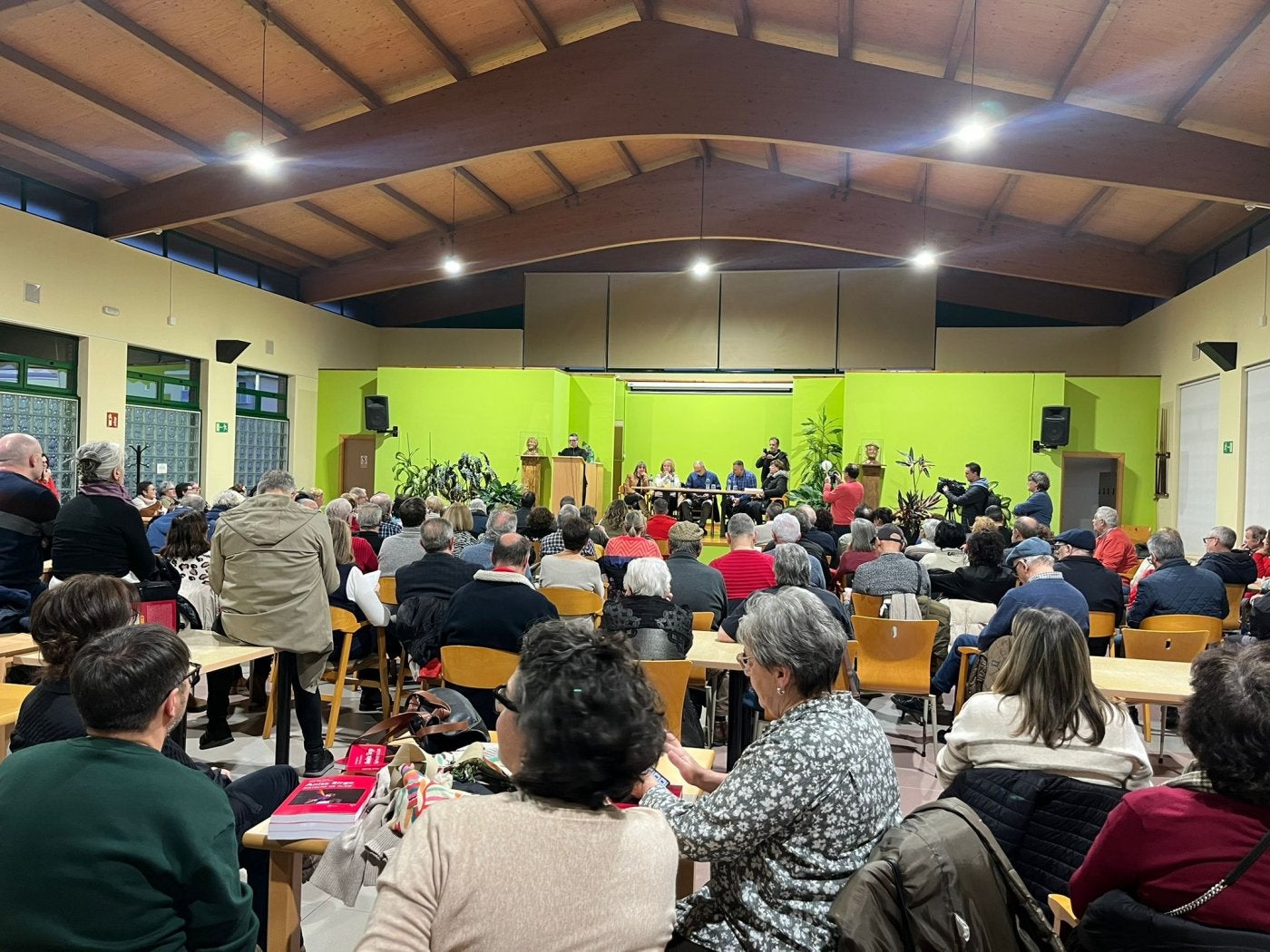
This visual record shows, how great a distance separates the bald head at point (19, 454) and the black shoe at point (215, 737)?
149 centimetres

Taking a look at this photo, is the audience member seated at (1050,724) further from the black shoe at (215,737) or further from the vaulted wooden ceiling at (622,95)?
the vaulted wooden ceiling at (622,95)

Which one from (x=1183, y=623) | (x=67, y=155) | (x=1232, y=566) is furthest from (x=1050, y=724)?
(x=67, y=155)

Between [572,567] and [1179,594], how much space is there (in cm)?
333

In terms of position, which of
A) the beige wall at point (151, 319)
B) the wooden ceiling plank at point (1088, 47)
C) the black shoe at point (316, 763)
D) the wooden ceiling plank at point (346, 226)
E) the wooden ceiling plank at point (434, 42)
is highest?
the wooden ceiling plank at point (434, 42)

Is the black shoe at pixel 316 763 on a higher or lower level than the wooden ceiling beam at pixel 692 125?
lower

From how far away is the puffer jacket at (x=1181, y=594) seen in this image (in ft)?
17.4

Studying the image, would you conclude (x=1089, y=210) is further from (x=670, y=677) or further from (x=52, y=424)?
(x=52, y=424)

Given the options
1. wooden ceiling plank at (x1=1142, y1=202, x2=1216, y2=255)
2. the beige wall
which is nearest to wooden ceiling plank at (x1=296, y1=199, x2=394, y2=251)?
the beige wall

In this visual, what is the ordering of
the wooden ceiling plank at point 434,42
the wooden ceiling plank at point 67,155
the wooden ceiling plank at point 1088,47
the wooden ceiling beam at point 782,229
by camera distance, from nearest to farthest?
the wooden ceiling plank at point 1088,47
the wooden ceiling plank at point 434,42
the wooden ceiling plank at point 67,155
the wooden ceiling beam at point 782,229

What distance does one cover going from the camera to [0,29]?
24.2ft


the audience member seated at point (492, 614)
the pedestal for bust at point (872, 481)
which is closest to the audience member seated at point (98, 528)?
the audience member seated at point (492, 614)

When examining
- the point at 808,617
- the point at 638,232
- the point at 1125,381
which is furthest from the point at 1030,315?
the point at 808,617

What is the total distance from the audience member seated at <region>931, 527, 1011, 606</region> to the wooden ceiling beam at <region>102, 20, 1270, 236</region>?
16.1ft

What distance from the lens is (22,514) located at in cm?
416
